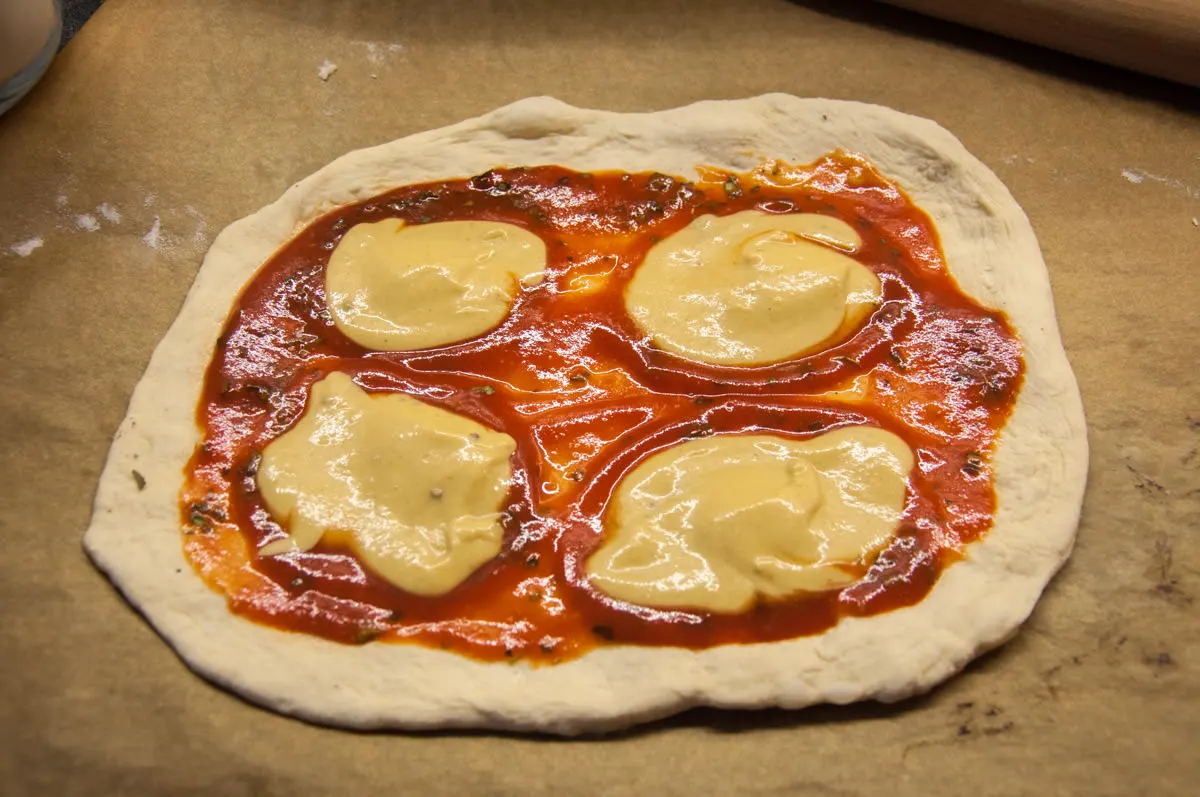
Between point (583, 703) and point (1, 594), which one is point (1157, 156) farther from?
point (1, 594)

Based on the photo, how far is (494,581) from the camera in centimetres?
235

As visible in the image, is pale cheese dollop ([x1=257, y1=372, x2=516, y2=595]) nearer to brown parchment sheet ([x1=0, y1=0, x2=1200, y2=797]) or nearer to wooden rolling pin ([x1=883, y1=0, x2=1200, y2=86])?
brown parchment sheet ([x1=0, y1=0, x2=1200, y2=797])

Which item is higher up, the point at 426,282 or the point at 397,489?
the point at 426,282

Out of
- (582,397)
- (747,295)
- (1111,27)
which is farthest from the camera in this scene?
(1111,27)

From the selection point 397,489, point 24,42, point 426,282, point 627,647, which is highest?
point 24,42

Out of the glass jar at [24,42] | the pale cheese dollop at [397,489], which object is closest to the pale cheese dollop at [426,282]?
the pale cheese dollop at [397,489]

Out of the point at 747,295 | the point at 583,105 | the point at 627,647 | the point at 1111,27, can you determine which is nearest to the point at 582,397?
the point at 747,295

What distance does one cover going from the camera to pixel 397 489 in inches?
96.0

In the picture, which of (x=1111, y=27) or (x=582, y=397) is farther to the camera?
(x=1111, y=27)

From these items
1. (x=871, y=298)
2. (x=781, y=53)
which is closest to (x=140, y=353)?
(x=871, y=298)

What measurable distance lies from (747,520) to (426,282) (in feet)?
3.88

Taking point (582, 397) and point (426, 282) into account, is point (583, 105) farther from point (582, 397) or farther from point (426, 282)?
point (582, 397)

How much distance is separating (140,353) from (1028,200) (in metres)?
2.92

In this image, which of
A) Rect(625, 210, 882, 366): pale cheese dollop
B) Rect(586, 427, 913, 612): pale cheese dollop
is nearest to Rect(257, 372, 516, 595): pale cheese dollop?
Rect(586, 427, 913, 612): pale cheese dollop
